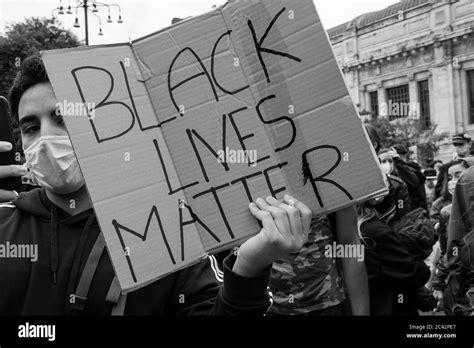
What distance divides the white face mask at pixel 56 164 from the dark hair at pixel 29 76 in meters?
0.16

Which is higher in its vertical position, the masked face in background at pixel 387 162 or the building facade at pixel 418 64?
the masked face in background at pixel 387 162

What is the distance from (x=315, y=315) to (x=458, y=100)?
2220 cm

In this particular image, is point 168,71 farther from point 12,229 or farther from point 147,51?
point 12,229

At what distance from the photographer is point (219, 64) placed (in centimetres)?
137

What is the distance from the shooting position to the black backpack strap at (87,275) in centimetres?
128

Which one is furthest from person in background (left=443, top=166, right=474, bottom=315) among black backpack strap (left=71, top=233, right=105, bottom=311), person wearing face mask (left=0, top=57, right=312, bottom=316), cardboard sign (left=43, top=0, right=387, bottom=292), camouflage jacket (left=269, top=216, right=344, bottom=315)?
black backpack strap (left=71, top=233, right=105, bottom=311)

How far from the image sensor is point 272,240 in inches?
47.0

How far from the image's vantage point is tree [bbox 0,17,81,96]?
985 cm

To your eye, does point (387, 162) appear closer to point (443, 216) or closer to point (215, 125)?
point (443, 216)

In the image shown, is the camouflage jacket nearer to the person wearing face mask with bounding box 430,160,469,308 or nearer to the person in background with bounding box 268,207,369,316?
the person in background with bounding box 268,207,369,316

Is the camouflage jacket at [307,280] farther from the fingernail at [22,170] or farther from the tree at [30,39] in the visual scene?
the tree at [30,39]

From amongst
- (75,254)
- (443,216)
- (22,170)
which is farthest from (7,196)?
(443,216)

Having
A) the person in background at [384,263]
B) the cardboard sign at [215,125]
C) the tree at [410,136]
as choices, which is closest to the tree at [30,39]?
the person in background at [384,263]

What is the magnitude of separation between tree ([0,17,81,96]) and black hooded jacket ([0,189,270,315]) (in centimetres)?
781
